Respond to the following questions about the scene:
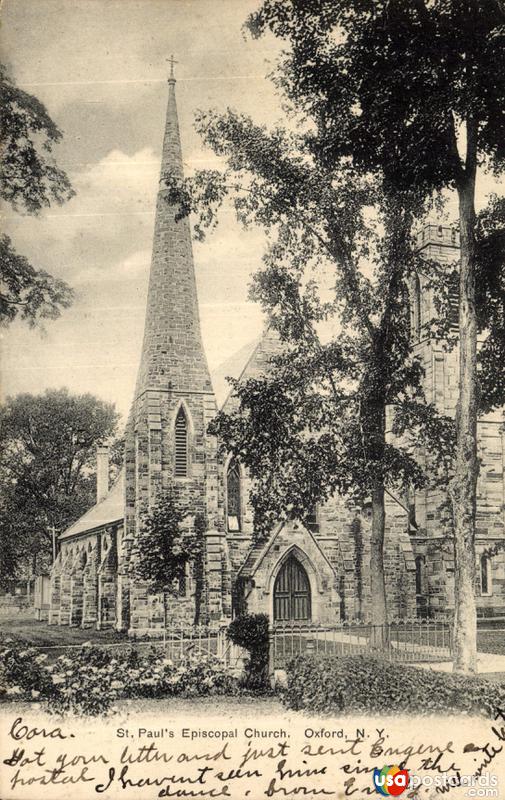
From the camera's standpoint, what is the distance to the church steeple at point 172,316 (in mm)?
28047

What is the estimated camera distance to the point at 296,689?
38.9 feet

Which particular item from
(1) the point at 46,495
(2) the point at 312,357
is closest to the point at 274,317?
(2) the point at 312,357

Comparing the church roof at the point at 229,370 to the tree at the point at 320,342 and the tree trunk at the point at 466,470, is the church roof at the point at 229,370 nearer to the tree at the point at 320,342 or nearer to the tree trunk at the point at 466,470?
the tree at the point at 320,342

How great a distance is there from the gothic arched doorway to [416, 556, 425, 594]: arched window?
584cm

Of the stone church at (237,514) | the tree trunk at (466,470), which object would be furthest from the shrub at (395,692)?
the stone church at (237,514)

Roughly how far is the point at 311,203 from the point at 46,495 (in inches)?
1104

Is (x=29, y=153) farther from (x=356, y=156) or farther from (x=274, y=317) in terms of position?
(x=274, y=317)

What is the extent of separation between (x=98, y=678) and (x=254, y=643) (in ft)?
12.0

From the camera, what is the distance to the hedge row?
11.9 m

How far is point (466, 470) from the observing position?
1344cm

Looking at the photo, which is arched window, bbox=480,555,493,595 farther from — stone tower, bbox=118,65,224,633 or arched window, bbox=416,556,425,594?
stone tower, bbox=118,65,224,633

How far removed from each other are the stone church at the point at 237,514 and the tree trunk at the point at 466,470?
11593 mm

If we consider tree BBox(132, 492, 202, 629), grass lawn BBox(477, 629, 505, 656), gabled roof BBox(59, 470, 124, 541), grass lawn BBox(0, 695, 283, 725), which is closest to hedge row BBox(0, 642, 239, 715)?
grass lawn BBox(0, 695, 283, 725)

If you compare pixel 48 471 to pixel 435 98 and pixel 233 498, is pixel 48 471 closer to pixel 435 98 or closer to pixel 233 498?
pixel 233 498
